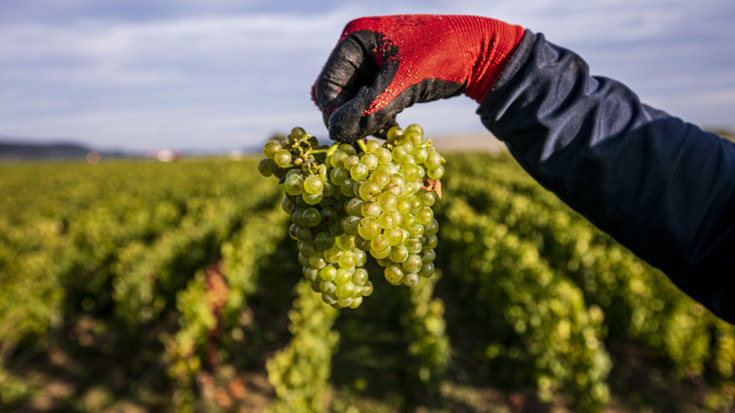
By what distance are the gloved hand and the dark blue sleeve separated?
0.37ft

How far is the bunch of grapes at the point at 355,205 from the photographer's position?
3.89ft

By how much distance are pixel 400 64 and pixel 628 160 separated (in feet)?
2.97

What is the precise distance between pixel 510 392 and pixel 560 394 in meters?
0.61

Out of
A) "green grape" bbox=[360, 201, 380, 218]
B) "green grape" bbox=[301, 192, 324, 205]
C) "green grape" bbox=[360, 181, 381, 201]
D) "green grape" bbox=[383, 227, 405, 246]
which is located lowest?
"green grape" bbox=[383, 227, 405, 246]

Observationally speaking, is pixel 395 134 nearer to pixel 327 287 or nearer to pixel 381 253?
pixel 381 253

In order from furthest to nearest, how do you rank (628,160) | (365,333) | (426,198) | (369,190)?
(365,333) < (628,160) < (426,198) < (369,190)

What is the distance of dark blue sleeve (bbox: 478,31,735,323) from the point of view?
1560mm

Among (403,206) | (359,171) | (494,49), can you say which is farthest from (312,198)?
(494,49)

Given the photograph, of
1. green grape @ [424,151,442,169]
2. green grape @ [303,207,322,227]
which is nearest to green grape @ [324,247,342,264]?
green grape @ [303,207,322,227]

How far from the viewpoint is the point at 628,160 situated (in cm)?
159

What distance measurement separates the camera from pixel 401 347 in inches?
273

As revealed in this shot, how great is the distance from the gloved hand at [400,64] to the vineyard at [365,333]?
3.88 meters

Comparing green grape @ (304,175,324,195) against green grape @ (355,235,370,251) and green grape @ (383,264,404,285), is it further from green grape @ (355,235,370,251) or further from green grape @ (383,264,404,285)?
green grape @ (383,264,404,285)

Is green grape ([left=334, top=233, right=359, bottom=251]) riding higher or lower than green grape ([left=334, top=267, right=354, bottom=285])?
higher
